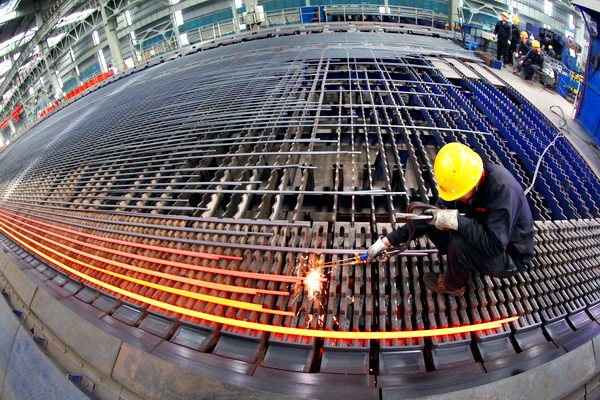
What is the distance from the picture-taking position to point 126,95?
251 inches

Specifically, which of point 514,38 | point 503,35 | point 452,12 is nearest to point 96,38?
A: point 452,12

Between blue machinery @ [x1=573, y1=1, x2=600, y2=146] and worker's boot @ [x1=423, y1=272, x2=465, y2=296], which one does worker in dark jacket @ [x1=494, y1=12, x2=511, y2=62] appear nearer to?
blue machinery @ [x1=573, y1=1, x2=600, y2=146]

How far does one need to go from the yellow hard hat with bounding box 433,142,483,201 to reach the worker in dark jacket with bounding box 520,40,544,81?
661 centimetres

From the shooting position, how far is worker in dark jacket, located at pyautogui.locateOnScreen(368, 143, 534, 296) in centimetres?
133

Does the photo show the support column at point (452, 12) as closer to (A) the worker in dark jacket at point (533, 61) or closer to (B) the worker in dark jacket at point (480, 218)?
(A) the worker in dark jacket at point (533, 61)

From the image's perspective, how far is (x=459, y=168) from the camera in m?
1.36

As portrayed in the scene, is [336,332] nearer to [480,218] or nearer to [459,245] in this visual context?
[459,245]

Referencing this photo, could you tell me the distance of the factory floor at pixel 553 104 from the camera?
3.65m

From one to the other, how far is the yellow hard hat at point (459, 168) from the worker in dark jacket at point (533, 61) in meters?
6.61

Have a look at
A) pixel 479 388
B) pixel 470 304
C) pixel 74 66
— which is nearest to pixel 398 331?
pixel 479 388

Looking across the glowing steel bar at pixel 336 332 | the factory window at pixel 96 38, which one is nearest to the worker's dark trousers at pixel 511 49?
the glowing steel bar at pixel 336 332

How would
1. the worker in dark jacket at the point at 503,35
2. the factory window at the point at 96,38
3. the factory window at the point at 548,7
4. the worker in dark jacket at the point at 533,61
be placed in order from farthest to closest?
1. the factory window at the point at 548,7
2. the factory window at the point at 96,38
3. the worker in dark jacket at the point at 503,35
4. the worker in dark jacket at the point at 533,61

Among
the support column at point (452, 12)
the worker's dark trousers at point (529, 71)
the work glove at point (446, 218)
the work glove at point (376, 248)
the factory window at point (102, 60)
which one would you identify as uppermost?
the factory window at point (102, 60)

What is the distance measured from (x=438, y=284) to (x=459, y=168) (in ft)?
2.31
